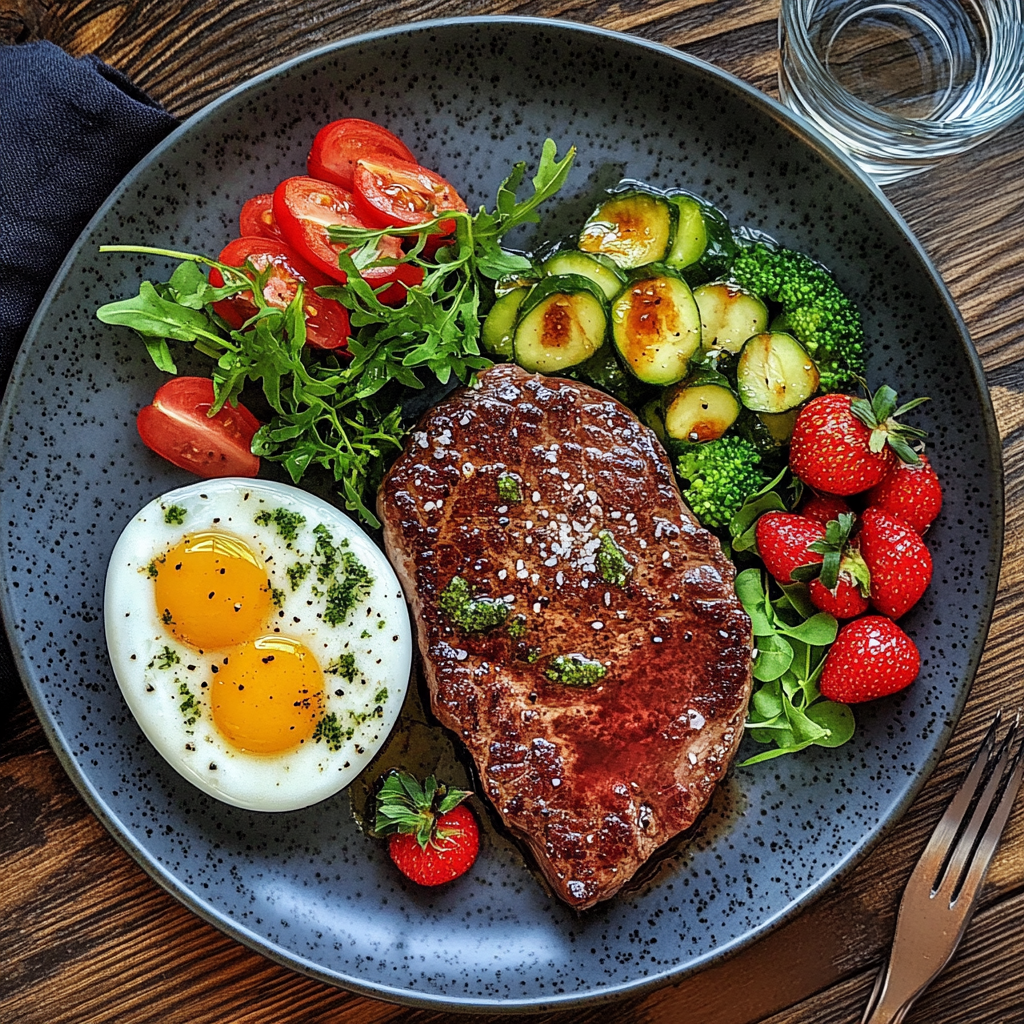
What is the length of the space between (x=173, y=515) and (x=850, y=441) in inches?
82.8

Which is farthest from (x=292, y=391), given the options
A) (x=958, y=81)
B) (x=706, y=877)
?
(x=958, y=81)

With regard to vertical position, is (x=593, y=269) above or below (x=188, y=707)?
above

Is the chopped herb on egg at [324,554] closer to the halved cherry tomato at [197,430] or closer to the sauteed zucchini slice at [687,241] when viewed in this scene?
the halved cherry tomato at [197,430]

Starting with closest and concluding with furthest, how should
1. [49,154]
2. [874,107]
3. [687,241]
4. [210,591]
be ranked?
[210,591]
[49,154]
[687,241]
[874,107]

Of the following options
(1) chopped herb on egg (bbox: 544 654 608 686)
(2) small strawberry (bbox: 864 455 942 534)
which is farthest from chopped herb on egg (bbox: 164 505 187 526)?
(2) small strawberry (bbox: 864 455 942 534)

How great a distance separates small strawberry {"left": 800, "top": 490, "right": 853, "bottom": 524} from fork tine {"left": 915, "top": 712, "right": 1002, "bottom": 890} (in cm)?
95

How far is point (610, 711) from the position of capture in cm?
301

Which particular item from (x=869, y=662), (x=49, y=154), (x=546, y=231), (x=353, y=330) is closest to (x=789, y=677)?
(x=869, y=662)

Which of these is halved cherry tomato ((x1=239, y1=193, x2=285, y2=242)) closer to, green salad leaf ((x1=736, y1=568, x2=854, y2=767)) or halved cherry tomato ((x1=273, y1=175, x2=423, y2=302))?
halved cherry tomato ((x1=273, y1=175, x2=423, y2=302))

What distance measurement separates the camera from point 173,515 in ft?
9.57

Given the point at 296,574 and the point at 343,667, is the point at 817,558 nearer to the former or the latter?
the point at 343,667

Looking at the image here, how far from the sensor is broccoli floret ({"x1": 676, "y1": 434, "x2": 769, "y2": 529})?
10.2 feet

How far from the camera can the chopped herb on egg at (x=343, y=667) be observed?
116 inches

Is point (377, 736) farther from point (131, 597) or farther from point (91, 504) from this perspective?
point (91, 504)
